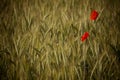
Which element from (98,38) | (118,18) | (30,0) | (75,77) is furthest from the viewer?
(30,0)

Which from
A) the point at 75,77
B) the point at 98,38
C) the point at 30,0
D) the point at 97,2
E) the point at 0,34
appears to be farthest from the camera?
the point at 30,0

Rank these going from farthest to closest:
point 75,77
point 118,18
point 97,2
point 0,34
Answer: point 97,2 < point 118,18 < point 0,34 < point 75,77

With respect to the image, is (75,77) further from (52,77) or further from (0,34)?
(0,34)

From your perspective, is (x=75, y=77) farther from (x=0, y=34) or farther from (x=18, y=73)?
(x=0, y=34)

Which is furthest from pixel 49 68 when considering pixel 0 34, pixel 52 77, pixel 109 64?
pixel 0 34

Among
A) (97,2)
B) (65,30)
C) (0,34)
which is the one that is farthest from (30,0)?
(65,30)

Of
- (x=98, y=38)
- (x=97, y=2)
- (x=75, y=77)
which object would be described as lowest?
(x=75, y=77)

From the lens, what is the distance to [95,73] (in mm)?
856

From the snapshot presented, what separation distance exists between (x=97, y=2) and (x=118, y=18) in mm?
328

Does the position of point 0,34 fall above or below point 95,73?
above

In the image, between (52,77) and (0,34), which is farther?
(0,34)

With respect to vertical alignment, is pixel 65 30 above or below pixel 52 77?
above

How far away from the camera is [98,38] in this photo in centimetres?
101

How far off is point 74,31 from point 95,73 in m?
0.31
